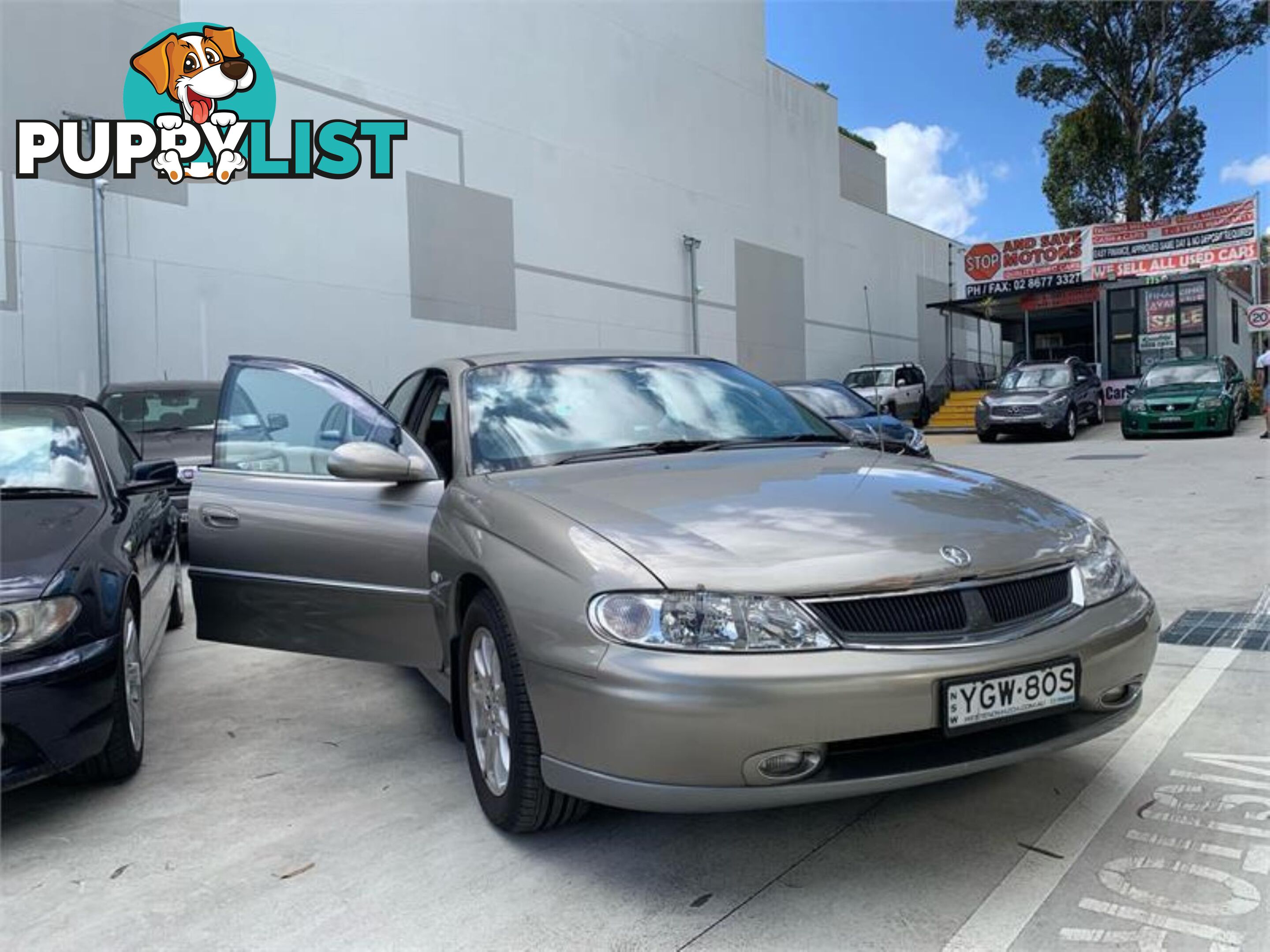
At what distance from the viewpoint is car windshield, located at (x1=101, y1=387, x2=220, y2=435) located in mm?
8625

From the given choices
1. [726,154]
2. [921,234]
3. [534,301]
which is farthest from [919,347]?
[534,301]

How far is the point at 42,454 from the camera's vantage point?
379 cm

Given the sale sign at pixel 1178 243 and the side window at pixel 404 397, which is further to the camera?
the sale sign at pixel 1178 243

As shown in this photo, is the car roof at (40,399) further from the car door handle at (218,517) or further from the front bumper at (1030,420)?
the front bumper at (1030,420)

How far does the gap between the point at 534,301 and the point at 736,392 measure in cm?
1412

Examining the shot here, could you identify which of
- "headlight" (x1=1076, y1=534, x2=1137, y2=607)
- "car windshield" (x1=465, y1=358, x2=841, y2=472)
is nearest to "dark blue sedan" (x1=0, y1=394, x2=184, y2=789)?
"car windshield" (x1=465, y1=358, x2=841, y2=472)

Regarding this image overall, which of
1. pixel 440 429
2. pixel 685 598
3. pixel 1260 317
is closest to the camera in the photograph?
pixel 685 598

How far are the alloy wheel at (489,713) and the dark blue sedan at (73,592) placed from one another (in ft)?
3.79

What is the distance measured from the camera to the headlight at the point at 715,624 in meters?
2.19

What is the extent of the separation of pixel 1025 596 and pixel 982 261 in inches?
996

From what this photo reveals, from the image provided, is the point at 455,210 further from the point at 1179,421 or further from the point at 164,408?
the point at 1179,421

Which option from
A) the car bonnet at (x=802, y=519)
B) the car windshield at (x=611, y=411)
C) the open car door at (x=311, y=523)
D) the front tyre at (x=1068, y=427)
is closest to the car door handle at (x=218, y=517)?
the open car door at (x=311, y=523)

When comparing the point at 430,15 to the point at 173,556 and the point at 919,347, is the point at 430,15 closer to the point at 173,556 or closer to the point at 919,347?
the point at 173,556

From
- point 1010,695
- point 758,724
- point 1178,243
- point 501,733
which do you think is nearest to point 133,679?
point 501,733
